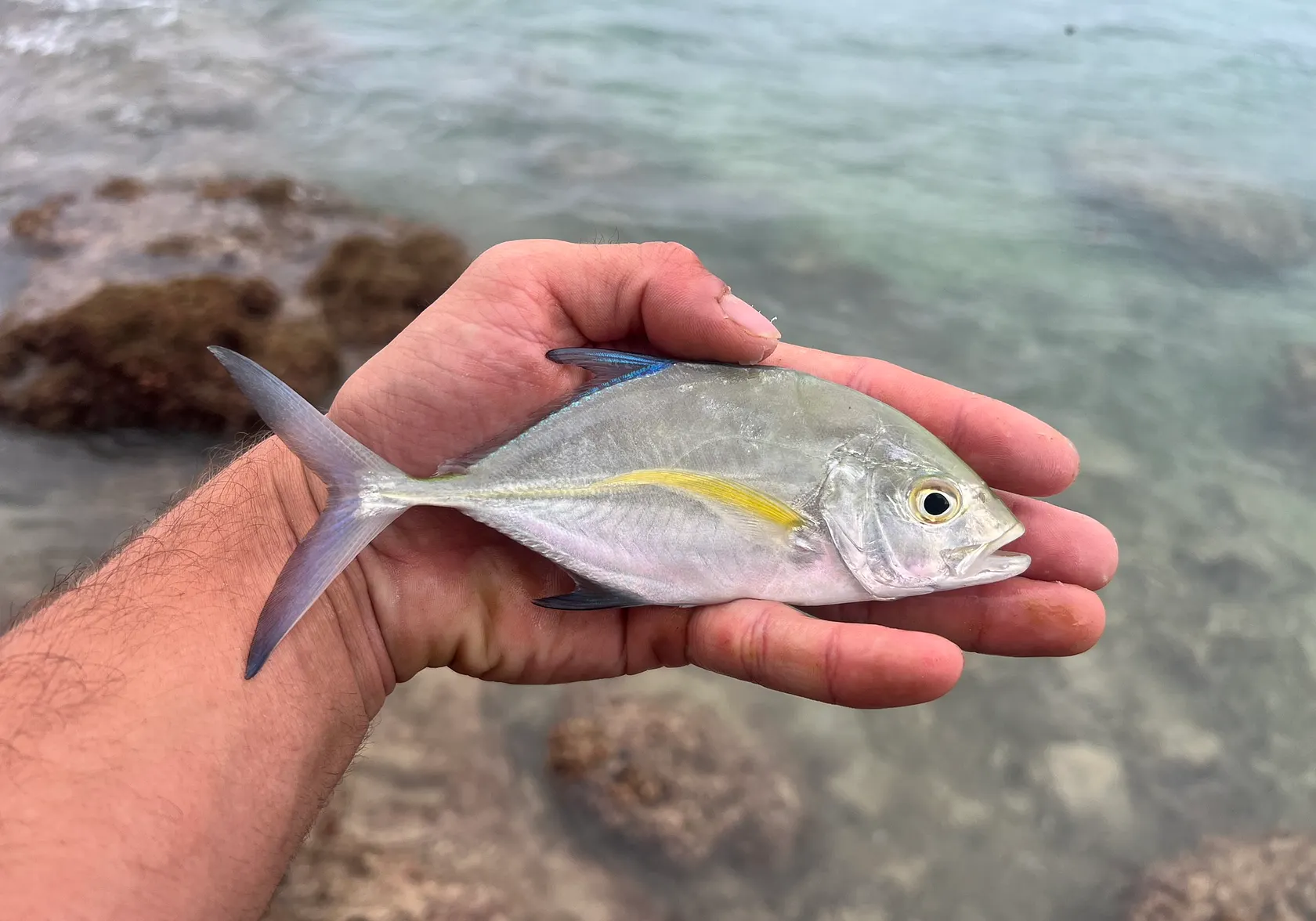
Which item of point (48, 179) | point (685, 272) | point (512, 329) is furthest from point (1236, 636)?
point (48, 179)

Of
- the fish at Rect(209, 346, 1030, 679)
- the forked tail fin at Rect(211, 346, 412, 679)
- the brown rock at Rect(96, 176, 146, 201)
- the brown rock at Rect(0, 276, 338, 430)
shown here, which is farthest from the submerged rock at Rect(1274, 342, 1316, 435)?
the brown rock at Rect(96, 176, 146, 201)

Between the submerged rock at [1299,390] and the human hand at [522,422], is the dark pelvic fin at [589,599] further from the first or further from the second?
the submerged rock at [1299,390]

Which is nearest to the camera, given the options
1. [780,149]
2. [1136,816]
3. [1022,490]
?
[1022,490]

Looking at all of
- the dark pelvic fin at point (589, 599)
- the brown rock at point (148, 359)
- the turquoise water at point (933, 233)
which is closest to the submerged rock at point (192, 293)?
the brown rock at point (148, 359)

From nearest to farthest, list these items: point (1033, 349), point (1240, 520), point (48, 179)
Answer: point (1240, 520)
point (1033, 349)
point (48, 179)

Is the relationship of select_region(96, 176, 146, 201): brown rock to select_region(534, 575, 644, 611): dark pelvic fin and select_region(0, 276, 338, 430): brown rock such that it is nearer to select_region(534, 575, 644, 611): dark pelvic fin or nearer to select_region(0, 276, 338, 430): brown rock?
select_region(0, 276, 338, 430): brown rock

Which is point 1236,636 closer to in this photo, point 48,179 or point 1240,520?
point 1240,520

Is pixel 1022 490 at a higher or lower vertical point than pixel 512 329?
lower
